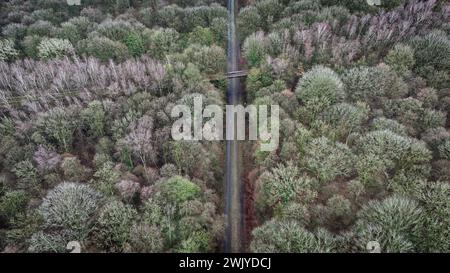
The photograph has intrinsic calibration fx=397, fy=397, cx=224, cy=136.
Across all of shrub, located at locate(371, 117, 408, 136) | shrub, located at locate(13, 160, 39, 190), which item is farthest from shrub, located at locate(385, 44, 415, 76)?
shrub, located at locate(13, 160, 39, 190)

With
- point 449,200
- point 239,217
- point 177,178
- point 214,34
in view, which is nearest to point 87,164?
point 177,178

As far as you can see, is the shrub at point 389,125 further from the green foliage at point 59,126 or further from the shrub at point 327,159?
the green foliage at point 59,126

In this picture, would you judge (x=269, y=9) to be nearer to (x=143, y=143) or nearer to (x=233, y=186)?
(x=143, y=143)

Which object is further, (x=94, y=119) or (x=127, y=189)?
(x=94, y=119)

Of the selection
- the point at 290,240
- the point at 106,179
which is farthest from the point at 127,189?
the point at 290,240

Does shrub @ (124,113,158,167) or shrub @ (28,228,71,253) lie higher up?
shrub @ (124,113,158,167)

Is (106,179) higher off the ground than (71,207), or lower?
higher

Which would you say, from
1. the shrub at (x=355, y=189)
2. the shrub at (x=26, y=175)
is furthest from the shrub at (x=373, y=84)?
the shrub at (x=26, y=175)
